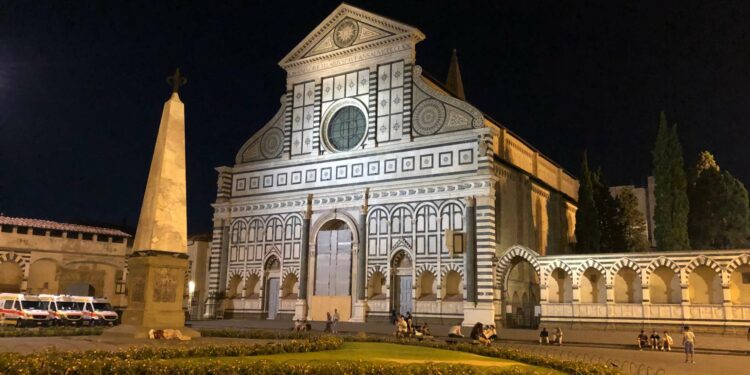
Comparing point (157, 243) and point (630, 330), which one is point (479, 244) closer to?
point (630, 330)

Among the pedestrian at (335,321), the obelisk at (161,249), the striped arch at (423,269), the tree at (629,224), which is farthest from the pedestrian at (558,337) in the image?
the tree at (629,224)

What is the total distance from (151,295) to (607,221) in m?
35.2

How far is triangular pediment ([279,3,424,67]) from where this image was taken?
3819 cm

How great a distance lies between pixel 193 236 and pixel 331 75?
57.8 feet

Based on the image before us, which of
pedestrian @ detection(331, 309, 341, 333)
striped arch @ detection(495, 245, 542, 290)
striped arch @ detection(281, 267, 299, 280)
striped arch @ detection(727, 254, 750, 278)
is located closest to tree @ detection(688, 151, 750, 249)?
striped arch @ detection(727, 254, 750, 278)

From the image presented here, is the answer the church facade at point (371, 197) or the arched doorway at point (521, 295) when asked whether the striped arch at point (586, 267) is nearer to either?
the arched doorway at point (521, 295)

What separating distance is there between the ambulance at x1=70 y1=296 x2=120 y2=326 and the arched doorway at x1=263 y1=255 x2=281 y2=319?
418 inches

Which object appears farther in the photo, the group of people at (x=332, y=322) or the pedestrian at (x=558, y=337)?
the group of people at (x=332, y=322)

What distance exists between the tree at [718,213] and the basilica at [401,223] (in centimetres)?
754

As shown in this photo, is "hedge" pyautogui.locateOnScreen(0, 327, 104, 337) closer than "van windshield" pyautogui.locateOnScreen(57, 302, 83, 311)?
Yes

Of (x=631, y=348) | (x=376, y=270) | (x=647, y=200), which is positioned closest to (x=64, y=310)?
(x=376, y=270)

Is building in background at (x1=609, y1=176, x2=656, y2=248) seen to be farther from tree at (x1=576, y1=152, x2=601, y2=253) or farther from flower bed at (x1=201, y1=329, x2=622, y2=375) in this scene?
flower bed at (x1=201, y1=329, x2=622, y2=375)

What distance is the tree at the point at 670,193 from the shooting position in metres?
34.8

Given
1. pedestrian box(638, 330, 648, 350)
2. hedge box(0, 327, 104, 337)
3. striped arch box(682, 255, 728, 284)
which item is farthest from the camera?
striped arch box(682, 255, 728, 284)
